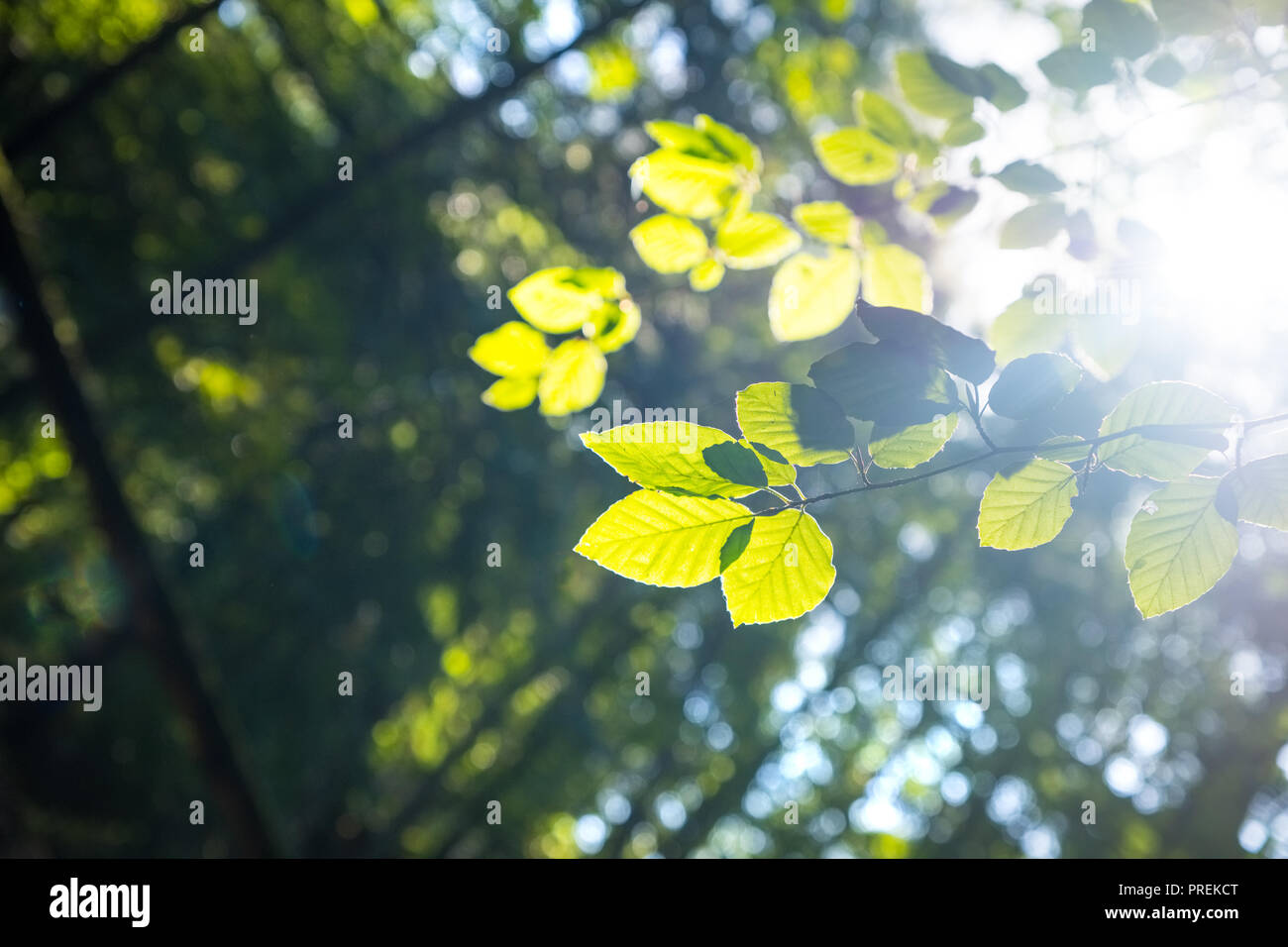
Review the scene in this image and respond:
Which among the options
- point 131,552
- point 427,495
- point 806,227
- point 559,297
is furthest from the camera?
point 427,495

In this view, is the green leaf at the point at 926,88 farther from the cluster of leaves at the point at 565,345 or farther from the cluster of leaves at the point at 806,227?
the cluster of leaves at the point at 565,345

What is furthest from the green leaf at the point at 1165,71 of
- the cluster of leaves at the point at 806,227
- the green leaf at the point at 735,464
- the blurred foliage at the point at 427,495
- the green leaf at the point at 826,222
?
the blurred foliage at the point at 427,495

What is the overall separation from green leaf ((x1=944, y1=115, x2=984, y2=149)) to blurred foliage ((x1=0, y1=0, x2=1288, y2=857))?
2397mm

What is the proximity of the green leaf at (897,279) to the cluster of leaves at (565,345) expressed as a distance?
0.73 feet

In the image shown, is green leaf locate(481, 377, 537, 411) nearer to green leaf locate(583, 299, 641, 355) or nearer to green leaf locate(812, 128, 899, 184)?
green leaf locate(583, 299, 641, 355)

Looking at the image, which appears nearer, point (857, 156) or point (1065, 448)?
point (1065, 448)

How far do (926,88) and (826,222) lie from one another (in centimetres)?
16

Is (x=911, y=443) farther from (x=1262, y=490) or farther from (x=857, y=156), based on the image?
(x=857, y=156)

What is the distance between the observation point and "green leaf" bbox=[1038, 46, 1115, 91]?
0.74 m

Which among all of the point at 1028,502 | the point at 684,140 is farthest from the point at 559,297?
the point at 1028,502

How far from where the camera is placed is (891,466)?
1.58 feet

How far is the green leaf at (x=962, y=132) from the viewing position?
30.2 inches

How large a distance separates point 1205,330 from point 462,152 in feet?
15.0
